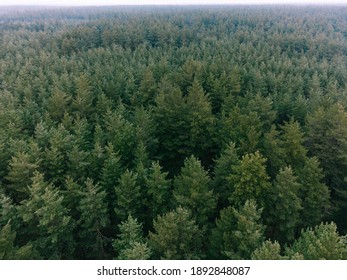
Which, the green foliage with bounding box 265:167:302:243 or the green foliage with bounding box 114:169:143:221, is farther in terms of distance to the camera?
the green foliage with bounding box 114:169:143:221

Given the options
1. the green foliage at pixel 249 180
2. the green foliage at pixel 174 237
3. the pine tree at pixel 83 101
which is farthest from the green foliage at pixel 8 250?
the pine tree at pixel 83 101

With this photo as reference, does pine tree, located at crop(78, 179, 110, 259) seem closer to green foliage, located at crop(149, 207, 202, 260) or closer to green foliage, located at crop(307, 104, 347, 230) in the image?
green foliage, located at crop(149, 207, 202, 260)

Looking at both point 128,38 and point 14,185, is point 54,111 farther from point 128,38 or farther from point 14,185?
point 128,38

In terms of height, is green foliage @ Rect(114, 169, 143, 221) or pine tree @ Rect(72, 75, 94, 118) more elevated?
pine tree @ Rect(72, 75, 94, 118)

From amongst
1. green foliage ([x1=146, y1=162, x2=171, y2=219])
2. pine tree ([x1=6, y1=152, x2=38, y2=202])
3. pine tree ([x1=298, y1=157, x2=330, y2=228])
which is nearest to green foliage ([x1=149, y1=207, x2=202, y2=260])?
green foliage ([x1=146, y1=162, x2=171, y2=219])

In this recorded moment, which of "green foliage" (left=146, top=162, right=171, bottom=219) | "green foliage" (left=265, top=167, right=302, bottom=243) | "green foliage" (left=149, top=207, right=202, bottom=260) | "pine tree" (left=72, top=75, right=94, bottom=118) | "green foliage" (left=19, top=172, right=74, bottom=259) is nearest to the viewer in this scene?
"green foliage" (left=149, top=207, right=202, bottom=260)

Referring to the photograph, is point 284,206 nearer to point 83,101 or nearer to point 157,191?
point 157,191

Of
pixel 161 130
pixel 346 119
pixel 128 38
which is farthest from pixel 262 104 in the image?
pixel 128 38

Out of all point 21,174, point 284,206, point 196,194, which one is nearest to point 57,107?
point 21,174
